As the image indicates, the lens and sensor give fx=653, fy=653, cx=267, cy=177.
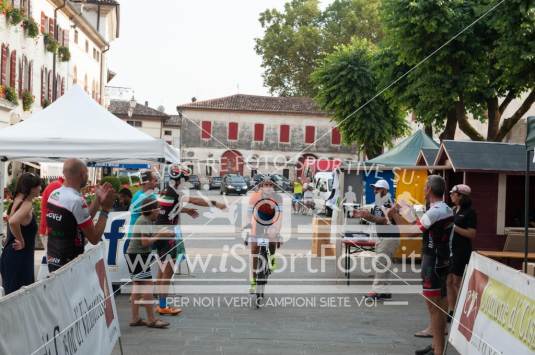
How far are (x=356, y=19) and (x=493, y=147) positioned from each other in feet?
155

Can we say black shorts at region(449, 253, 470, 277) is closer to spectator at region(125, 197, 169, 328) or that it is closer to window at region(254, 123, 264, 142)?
spectator at region(125, 197, 169, 328)

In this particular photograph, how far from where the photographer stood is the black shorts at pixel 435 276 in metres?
6.83

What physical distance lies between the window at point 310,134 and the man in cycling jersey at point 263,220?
64.0 meters

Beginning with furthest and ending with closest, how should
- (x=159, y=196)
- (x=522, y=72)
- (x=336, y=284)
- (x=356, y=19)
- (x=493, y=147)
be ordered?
1. (x=356, y=19)
2. (x=522, y=72)
3. (x=493, y=147)
4. (x=336, y=284)
5. (x=159, y=196)

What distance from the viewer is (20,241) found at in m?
7.27

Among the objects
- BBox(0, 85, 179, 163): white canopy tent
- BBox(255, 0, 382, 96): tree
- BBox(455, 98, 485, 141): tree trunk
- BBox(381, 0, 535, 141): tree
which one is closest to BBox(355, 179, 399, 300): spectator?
BBox(0, 85, 179, 163): white canopy tent

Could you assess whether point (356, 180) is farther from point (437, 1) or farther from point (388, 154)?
point (437, 1)

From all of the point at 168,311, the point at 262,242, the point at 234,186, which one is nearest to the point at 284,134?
the point at 234,186

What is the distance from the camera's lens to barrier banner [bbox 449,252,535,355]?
4.49 metres

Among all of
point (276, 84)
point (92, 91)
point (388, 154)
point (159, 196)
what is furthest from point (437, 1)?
point (276, 84)

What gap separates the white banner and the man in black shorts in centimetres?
321

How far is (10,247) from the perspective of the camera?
7.33m

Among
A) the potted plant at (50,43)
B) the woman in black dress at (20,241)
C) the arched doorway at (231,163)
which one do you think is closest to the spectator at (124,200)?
the woman in black dress at (20,241)

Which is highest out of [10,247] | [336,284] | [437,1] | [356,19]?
[356,19]
